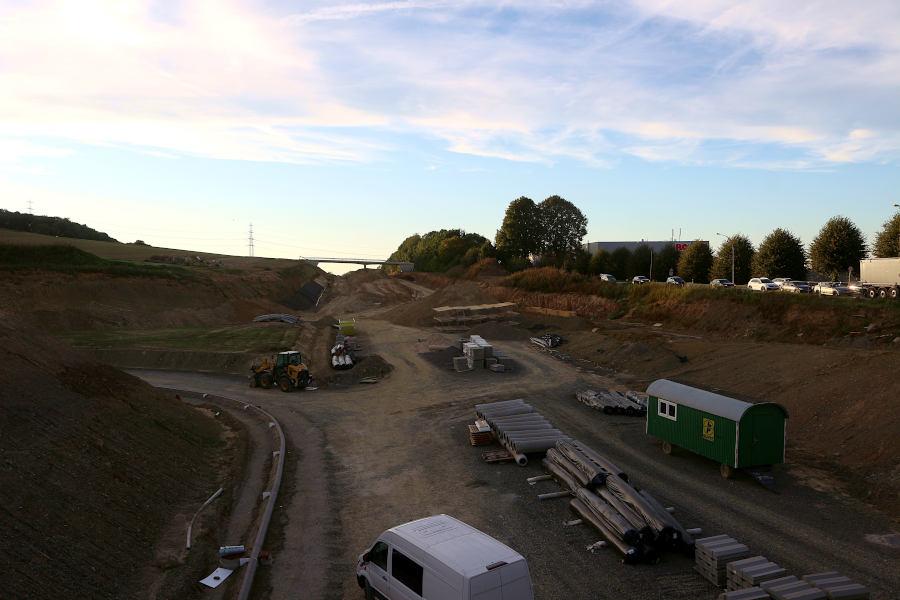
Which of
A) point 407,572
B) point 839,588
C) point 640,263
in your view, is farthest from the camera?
point 640,263

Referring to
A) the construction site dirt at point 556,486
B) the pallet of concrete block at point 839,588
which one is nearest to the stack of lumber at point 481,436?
the construction site dirt at point 556,486

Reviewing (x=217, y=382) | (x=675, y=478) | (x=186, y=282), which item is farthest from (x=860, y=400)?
(x=186, y=282)

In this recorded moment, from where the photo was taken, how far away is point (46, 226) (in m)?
145

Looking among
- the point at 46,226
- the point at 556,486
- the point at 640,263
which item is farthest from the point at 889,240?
the point at 46,226

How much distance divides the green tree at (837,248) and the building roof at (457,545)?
237 ft

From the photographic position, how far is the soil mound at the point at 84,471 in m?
13.5

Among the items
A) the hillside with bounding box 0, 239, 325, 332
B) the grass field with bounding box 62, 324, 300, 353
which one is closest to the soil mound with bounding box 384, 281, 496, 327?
the hillside with bounding box 0, 239, 325, 332

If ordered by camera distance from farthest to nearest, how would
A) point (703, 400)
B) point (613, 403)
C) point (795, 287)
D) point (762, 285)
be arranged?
point (762, 285) < point (795, 287) < point (613, 403) < point (703, 400)

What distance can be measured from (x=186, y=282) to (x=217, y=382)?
40.1 m

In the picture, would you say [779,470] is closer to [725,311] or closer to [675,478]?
[675,478]

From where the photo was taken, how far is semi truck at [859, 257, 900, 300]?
181ft

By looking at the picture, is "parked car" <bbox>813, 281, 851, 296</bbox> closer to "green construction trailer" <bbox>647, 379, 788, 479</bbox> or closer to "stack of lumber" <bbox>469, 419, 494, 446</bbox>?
"green construction trailer" <bbox>647, 379, 788, 479</bbox>

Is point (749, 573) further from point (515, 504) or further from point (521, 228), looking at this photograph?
point (521, 228)

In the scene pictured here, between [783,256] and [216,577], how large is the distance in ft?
258
